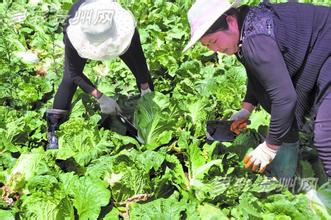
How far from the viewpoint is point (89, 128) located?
11.7 feet

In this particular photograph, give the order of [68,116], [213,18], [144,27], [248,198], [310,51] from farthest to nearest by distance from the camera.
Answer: [144,27] → [68,116] → [248,198] → [310,51] → [213,18]

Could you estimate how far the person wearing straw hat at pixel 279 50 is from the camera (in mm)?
2502

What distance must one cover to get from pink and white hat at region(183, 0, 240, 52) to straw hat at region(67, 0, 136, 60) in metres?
0.67

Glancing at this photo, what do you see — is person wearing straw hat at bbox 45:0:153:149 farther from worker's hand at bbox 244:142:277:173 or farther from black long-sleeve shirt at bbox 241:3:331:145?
worker's hand at bbox 244:142:277:173

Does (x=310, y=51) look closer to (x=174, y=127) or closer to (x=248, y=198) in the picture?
(x=248, y=198)

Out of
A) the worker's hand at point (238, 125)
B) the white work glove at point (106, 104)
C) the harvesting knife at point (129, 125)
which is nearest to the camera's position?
the worker's hand at point (238, 125)

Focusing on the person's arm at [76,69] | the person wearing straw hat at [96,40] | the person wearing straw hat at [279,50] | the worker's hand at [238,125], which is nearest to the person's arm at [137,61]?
the person wearing straw hat at [96,40]

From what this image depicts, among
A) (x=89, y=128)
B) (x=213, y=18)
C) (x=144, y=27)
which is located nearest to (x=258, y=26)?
(x=213, y=18)

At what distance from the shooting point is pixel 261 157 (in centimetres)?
→ 281

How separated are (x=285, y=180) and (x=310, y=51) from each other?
0.95 m

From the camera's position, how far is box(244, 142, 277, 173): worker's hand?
9.14 ft

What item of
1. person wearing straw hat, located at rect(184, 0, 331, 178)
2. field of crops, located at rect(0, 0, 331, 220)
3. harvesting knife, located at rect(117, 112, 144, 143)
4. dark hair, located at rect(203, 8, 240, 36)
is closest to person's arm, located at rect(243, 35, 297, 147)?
person wearing straw hat, located at rect(184, 0, 331, 178)

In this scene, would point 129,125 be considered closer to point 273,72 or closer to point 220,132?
point 220,132

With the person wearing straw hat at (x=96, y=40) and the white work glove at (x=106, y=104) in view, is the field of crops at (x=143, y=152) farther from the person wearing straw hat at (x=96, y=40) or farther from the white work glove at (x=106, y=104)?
the person wearing straw hat at (x=96, y=40)
